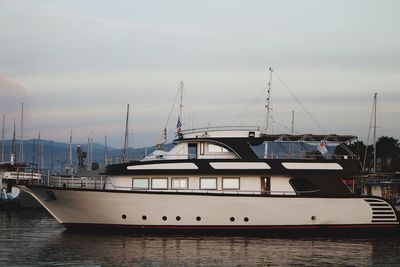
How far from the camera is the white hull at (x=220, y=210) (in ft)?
99.0

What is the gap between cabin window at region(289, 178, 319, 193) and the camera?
3100cm

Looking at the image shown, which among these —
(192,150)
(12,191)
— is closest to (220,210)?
(192,150)

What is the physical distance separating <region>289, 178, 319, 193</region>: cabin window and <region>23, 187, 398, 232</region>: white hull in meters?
0.67

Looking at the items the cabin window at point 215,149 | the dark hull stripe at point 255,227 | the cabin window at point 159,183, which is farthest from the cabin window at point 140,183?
the cabin window at point 215,149

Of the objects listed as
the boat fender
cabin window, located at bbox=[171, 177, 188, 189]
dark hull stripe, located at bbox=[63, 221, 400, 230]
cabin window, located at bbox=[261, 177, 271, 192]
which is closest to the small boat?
the boat fender

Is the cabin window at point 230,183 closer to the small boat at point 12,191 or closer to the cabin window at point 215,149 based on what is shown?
the cabin window at point 215,149

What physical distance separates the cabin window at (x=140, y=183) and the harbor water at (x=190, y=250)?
7.54ft

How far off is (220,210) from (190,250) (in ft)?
12.3

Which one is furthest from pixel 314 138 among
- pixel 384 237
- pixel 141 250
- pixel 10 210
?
pixel 10 210

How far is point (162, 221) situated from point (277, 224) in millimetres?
5411

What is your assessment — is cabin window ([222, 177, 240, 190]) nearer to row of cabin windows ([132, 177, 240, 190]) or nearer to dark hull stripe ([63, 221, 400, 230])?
row of cabin windows ([132, 177, 240, 190])

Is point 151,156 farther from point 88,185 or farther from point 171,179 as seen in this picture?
point 88,185

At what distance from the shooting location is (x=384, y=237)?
31.6 meters

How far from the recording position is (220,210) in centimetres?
3025
